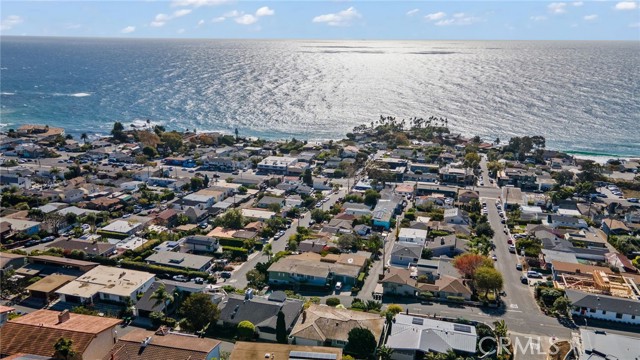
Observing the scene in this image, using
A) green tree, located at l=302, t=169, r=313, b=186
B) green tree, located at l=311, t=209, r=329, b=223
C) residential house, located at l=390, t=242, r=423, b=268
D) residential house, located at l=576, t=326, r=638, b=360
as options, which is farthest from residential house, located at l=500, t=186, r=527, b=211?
residential house, located at l=576, t=326, r=638, b=360

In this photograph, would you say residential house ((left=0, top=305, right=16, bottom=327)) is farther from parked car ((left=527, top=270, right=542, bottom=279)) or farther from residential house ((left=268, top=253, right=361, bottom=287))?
parked car ((left=527, top=270, right=542, bottom=279))

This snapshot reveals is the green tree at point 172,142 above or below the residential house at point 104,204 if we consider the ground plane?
above

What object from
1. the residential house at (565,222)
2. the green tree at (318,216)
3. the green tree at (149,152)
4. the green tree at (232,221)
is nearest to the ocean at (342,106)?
the green tree at (149,152)

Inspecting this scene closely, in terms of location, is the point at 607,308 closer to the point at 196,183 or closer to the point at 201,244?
the point at 201,244

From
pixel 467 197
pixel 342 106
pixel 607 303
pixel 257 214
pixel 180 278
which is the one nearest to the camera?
pixel 607 303

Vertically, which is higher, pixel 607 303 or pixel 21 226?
pixel 21 226

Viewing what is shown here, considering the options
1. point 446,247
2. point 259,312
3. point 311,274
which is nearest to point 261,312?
point 259,312

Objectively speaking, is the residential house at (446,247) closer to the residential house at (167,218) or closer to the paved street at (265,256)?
the paved street at (265,256)
